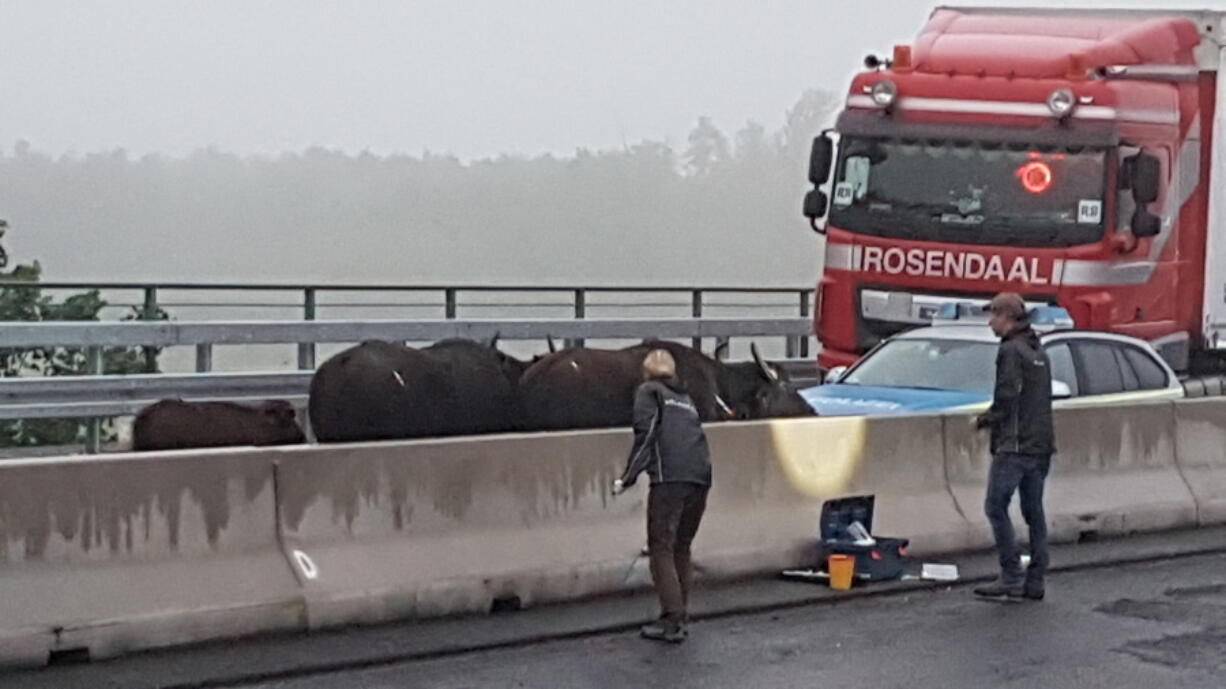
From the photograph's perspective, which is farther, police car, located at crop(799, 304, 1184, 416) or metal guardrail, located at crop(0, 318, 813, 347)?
metal guardrail, located at crop(0, 318, 813, 347)

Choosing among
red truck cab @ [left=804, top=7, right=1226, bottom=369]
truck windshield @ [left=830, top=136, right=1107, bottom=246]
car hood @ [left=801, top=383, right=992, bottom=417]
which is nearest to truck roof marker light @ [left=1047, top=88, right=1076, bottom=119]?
red truck cab @ [left=804, top=7, right=1226, bottom=369]

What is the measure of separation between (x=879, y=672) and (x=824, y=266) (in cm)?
1117

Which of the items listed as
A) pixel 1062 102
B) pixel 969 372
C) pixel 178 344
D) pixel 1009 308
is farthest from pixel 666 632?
pixel 1062 102

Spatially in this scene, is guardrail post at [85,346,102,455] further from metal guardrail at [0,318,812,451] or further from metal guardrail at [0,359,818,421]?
metal guardrail at [0,359,818,421]

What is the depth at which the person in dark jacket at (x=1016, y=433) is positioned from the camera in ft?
38.5

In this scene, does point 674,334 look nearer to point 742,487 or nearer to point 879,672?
point 742,487

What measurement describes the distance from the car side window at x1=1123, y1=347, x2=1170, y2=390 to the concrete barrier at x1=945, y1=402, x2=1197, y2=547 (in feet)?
2.60

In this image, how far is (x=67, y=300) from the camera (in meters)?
20.7

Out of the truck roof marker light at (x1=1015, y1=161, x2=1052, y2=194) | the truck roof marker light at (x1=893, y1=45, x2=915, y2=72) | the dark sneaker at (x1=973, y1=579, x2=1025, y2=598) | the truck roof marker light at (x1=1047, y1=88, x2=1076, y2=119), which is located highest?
the truck roof marker light at (x1=893, y1=45, x2=915, y2=72)

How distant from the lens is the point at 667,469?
10156 millimetres

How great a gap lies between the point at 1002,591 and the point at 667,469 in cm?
268

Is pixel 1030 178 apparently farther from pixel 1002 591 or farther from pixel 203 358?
pixel 1002 591

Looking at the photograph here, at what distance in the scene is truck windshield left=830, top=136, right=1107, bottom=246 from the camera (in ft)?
62.0

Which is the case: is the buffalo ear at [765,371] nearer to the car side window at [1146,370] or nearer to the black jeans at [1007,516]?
the car side window at [1146,370]
